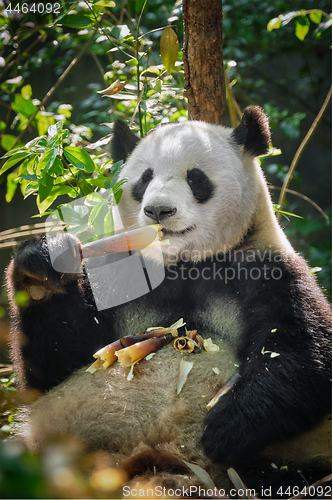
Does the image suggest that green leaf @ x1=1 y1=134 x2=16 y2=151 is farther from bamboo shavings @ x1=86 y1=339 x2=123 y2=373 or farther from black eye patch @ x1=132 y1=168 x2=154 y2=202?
bamboo shavings @ x1=86 y1=339 x2=123 y2=373

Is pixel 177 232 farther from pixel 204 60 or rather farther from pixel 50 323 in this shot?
pixel 204 60

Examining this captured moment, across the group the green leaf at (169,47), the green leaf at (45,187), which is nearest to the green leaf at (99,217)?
the green leaf at (45,187)

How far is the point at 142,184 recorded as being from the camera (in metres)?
2.21

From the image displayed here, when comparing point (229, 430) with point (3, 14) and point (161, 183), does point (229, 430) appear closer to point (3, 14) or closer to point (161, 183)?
point (161, 183)

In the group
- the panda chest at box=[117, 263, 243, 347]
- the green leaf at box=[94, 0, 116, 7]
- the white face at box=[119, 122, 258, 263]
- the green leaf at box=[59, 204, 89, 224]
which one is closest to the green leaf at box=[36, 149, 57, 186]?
the green leaf at box=[59, 204, 89, 224]

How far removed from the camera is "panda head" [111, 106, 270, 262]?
1967 millimetres

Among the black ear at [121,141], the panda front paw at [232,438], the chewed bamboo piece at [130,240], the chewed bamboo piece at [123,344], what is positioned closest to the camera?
the panda front paw at [232,438]

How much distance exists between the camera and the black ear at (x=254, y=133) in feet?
7.52

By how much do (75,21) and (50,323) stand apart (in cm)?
162

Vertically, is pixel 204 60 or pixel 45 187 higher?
pixel 204 60

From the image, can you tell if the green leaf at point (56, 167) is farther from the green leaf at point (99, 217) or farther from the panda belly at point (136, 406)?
the panda belly at point (136, 406)

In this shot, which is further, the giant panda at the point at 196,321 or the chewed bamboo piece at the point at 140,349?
the chewed bamboo piece at the point at 140,349

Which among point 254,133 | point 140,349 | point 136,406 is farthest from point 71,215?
point 254,133

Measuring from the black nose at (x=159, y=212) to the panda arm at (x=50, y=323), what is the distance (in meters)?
0.42
